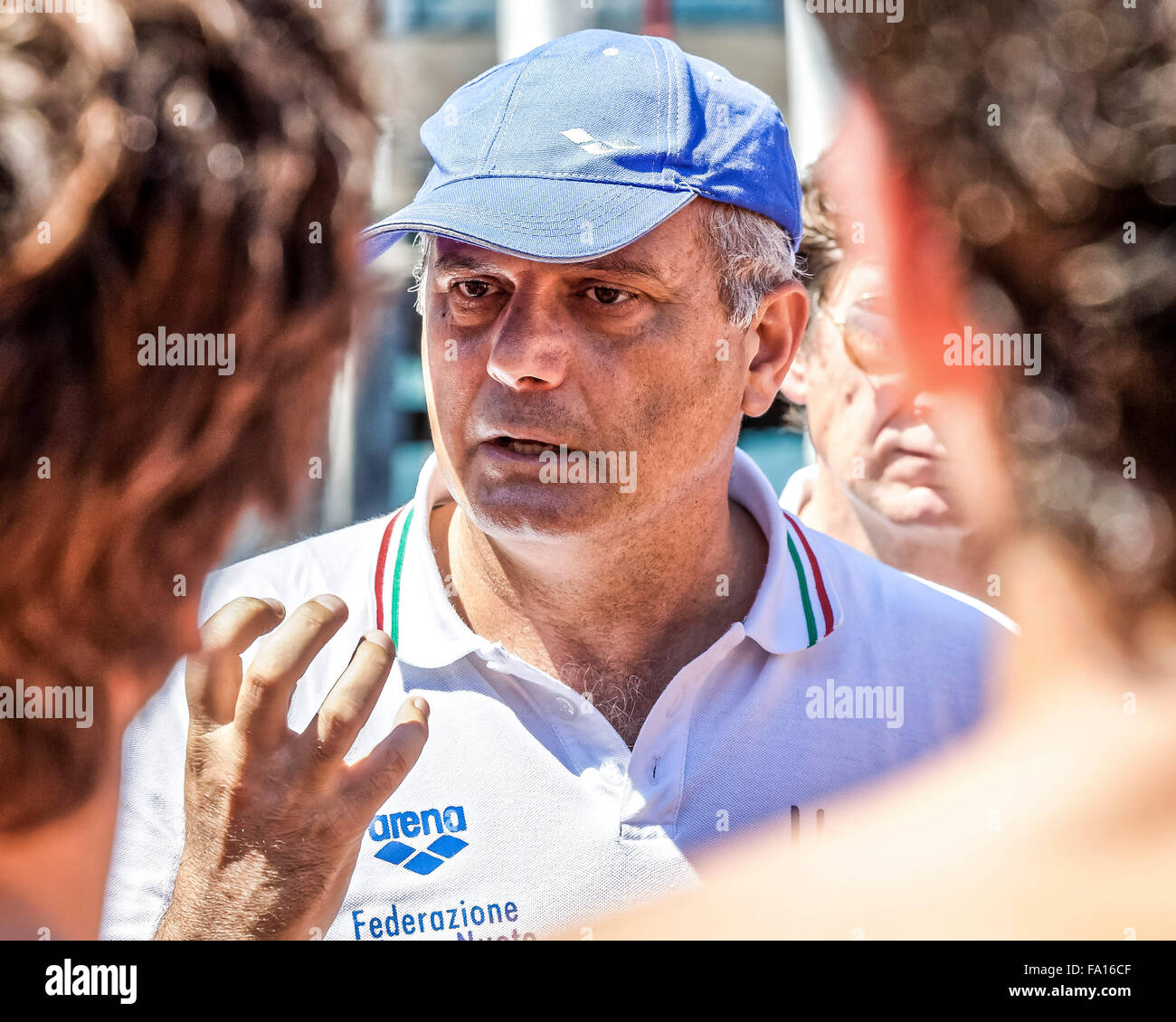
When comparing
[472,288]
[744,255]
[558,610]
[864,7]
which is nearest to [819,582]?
[558,610]

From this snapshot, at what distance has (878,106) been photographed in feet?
8.64

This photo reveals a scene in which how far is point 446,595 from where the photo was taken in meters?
2.26

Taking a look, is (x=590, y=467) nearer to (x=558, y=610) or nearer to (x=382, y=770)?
(x=558, y=610)

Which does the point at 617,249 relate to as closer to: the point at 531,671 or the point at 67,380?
the point at 531,671

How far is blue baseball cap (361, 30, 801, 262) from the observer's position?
2025 mm

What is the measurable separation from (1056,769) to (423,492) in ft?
4.74

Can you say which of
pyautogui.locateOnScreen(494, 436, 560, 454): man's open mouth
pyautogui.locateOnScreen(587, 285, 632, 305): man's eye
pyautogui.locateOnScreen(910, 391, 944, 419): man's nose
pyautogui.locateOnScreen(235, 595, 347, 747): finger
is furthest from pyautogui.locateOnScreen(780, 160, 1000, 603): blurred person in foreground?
pyautogui.locateOnScreen(235, 595, 347, 747): finger

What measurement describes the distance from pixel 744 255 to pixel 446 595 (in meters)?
0.89

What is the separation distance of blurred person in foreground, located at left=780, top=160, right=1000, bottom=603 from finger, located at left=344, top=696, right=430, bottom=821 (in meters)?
1.07

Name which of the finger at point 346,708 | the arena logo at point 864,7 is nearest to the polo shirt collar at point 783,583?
the finger at point 346,708

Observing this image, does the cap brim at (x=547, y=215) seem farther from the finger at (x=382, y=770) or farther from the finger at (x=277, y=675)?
the finger at (x=382, y=770)

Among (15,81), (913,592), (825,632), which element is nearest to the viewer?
(15,81)

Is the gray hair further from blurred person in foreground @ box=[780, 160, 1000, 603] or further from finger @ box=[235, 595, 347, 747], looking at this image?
finger @ box=[235, 595, 347, 747]

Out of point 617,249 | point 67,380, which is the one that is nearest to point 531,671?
point 617,249
